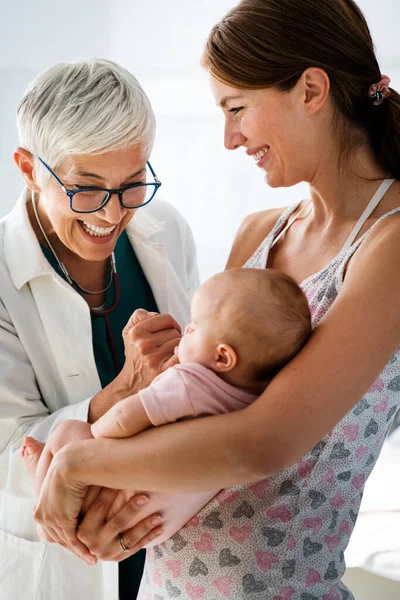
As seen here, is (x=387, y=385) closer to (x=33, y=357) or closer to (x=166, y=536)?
(x=166, y=536)

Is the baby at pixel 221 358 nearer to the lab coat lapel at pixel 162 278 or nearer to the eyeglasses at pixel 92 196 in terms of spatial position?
the eyeglasses at pixel 92 196

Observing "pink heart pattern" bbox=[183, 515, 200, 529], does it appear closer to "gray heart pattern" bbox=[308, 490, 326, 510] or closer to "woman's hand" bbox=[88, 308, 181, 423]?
"gray heart pattern" bbox=[308, 490, 326, 510]

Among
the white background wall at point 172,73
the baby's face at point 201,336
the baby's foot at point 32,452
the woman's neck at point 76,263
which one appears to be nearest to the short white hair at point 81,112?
the woman's neck at point 76,263

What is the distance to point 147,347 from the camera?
161cm

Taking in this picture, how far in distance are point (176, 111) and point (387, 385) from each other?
7.70 feet

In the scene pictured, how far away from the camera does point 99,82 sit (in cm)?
170

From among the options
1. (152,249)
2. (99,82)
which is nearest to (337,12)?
(99,82)

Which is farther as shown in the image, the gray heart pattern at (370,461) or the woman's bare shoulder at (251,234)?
the woman's bare shoulder at (251,234)

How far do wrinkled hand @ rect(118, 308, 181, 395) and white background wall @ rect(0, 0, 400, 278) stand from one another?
184 cm

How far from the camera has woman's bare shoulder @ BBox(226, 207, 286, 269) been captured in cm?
176

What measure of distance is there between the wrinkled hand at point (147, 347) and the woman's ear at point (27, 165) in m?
0.43

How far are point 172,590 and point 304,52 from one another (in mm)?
1026

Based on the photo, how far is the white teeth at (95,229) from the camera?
71.1 inches

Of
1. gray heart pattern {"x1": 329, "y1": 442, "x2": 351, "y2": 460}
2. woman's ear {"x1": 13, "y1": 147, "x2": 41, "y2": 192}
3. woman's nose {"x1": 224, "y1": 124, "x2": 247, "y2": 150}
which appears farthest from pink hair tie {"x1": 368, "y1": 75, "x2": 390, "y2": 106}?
woman's ear {"x1": 13, "y1": 147, "x2": 41, "y2": 192}
